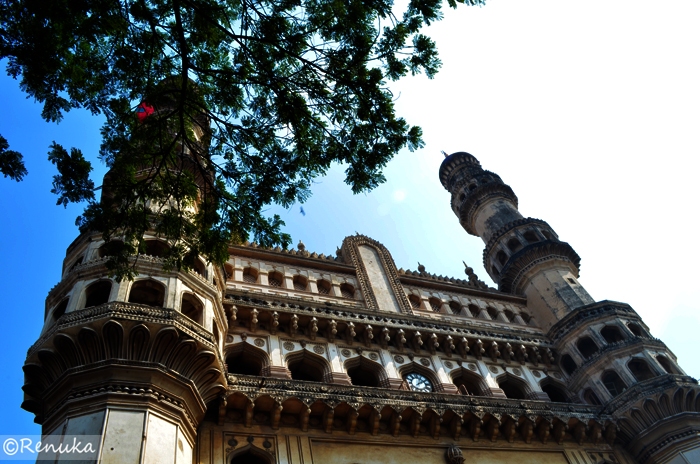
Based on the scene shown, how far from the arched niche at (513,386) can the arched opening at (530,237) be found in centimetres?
931

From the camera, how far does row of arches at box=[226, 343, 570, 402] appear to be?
1570 cm

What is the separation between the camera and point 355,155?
10.5 m

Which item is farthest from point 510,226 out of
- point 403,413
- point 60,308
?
point 60,308

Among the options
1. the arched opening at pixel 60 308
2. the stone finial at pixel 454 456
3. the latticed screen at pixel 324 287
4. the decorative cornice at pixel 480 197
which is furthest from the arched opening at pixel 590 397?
the arched opening at pixel 60 308

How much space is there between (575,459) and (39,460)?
13622 mm

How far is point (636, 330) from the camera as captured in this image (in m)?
20.8

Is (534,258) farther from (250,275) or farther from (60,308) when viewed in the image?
(60,308)

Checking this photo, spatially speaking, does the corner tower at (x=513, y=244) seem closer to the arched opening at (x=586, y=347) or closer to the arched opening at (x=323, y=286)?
the arched opening at (x=586, y=347)

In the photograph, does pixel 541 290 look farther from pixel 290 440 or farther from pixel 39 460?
pixel 39 460

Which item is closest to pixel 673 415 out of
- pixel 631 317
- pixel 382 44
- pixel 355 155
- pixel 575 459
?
pixel 575 459

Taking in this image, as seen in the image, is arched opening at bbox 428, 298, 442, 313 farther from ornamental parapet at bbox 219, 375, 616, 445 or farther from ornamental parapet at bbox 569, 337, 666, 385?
ornamental parapet at bbox 219, 375, 616, 445

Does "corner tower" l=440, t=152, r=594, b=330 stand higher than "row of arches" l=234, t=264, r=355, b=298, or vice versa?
"corner tower" l=440, t=152, r=594, b=330

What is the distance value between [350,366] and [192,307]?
16.6ft

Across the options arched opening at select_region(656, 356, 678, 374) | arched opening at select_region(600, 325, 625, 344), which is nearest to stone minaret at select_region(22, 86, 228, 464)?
arched opening at select_region(600, 325, 625, 344)
